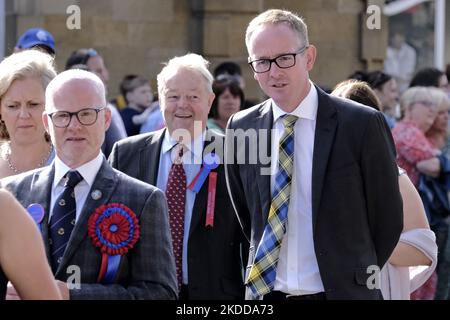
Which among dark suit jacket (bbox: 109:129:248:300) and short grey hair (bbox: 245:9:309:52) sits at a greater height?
short grey hair (bbox: 245:9:309:52)

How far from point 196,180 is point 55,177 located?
55.5 inches

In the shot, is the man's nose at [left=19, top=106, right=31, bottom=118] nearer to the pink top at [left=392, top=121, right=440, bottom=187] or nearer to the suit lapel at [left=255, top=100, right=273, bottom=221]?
the suit lapel at [left=255, top=100, right=273, bottom=221]

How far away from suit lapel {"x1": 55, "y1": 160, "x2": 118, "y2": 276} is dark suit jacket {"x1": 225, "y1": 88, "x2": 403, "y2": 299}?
98 cm

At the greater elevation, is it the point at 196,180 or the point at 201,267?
the point at 196,180

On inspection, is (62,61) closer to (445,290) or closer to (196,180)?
(445,290)

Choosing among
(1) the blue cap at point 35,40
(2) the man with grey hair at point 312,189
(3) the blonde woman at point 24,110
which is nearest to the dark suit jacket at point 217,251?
(2) the man with grey hair at point 312,189

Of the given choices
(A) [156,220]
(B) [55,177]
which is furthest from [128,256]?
(B) [55,177]

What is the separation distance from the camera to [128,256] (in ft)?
16.0

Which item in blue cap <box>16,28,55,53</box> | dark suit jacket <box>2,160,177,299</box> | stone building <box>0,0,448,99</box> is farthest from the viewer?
stone building <box>0,0,448,99</box>

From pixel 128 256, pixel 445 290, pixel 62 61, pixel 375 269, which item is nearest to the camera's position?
pixel 128 256

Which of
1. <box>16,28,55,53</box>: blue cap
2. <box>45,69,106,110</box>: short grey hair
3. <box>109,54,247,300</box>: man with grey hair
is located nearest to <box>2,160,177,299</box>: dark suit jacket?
<box>45,69,106,110</box>: short grey hair

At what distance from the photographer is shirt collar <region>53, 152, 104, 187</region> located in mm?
5023

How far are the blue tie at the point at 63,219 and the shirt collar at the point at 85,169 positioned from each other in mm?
23

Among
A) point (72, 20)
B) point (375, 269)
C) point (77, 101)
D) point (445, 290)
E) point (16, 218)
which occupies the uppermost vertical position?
point (72, 20)
